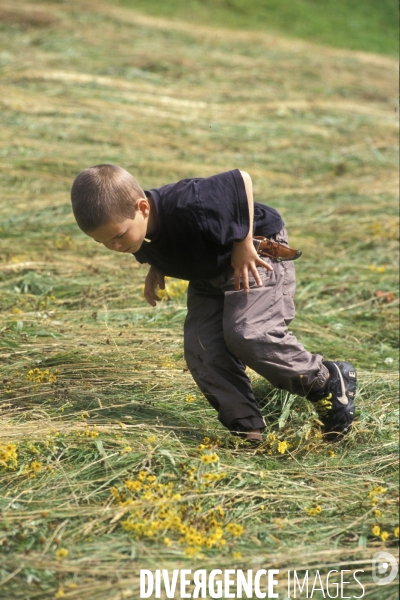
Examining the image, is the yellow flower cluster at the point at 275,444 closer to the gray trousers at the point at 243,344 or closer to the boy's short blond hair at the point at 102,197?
the gray trousers at the point at 243,344

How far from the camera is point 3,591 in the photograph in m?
2.21

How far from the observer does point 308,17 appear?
16531 millimetres

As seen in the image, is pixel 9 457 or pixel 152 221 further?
pixel 152 221

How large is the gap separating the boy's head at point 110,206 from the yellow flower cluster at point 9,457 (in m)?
0.83

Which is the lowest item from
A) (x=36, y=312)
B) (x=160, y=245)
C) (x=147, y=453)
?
(x=36, y=312)

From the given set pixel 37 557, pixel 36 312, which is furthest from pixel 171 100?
pixel 37 557

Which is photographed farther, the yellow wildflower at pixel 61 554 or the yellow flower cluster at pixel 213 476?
the yellow flower cluster at pixel 213 476

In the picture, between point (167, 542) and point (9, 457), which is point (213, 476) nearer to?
point (167, 542)

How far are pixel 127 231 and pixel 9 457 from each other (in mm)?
929

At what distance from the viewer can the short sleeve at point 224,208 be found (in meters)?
2.88

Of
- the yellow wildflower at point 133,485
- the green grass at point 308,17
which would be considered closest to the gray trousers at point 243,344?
the yellow wildflower at point 133,485

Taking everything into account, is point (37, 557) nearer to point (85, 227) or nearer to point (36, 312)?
point (85, 227)

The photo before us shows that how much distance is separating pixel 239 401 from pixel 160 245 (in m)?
0.71

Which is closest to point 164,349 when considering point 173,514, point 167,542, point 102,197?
point 102,197
